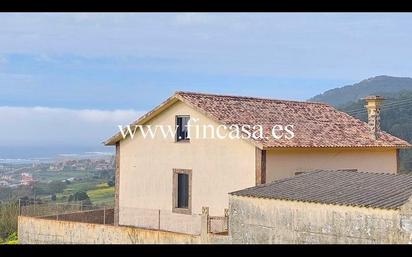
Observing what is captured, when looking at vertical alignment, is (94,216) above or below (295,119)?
below

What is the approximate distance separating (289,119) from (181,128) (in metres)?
3.89

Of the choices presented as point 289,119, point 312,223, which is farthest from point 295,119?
point 312,223

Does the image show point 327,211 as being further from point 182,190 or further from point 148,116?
point 148,116

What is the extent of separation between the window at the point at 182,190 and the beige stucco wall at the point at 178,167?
164 mm

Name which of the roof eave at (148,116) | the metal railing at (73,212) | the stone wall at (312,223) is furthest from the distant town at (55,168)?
the stone wall at (312,223)

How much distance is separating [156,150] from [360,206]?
9.24 meters

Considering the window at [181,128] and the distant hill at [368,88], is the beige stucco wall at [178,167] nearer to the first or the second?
the window at [181,128]

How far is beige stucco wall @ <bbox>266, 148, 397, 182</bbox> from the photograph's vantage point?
1650cm

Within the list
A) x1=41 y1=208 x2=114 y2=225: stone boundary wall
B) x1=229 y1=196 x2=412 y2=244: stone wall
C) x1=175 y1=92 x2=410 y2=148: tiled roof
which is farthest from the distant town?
x1=229 y1=196 x2=412 y2=244: stone wall

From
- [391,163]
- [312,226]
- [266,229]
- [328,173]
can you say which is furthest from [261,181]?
[391,163]

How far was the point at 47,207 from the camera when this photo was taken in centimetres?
2194

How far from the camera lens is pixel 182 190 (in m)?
18.0

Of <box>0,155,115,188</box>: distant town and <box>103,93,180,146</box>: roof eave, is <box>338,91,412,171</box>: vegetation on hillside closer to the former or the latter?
<box>103,93,180,146</box>: roof eave
